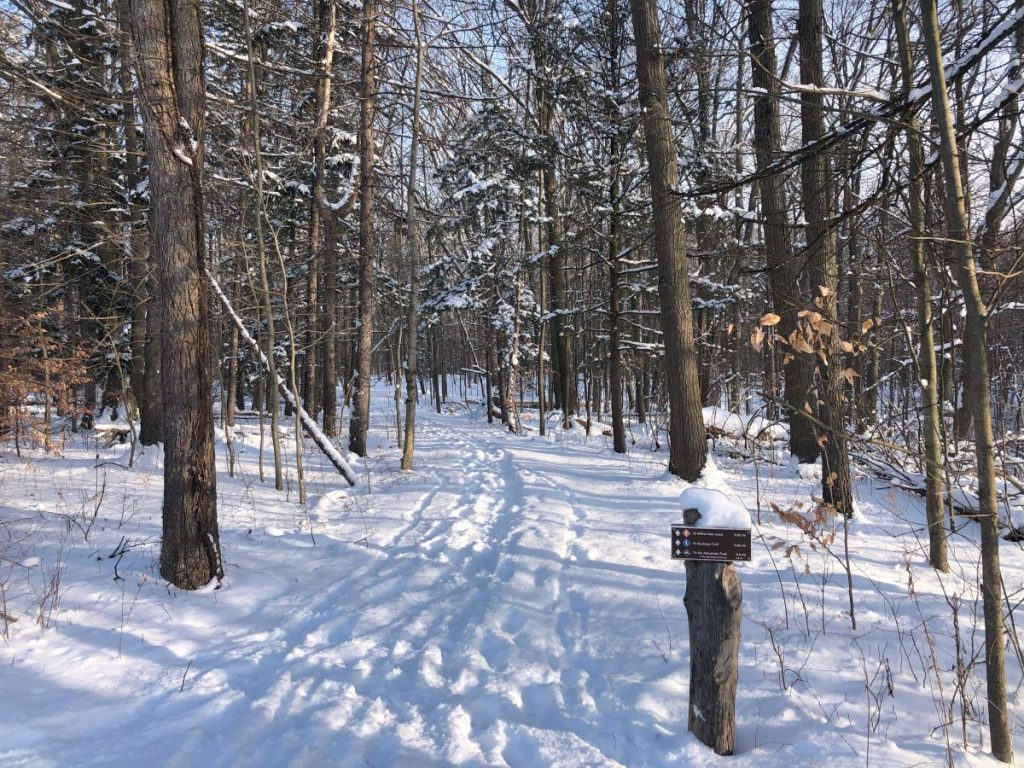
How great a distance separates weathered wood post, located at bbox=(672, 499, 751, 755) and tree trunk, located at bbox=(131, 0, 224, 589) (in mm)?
3999

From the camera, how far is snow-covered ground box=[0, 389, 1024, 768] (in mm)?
2654

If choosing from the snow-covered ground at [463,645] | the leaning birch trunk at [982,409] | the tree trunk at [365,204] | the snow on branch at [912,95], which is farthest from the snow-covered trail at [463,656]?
the tree trunk at [365,204]

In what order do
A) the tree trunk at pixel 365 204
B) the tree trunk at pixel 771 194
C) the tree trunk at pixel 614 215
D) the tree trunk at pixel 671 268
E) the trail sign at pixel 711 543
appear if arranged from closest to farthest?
the trail sign at pixel 711 543
the tree trunk at pixel 771 194
the tree trunk at pixel 671 268
the tree trunk at pixel 365 204
the tree trunk at pixel 614 215

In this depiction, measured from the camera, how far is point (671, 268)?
301 inches

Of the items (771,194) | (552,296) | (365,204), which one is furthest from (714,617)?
(552,296)

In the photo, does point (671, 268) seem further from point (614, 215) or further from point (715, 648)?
point (715, 648)

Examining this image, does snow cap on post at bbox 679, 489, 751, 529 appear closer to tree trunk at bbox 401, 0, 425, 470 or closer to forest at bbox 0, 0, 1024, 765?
forest at bbox 0, 0, 1024, 765

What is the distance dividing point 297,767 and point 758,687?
2.54m

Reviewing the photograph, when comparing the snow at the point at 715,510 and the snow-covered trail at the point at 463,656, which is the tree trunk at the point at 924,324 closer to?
the snow at the point at 715,510

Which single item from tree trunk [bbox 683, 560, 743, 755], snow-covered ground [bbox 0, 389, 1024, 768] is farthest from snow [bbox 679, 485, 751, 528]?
snow-covered ground [bbox 0, 389, 1024, 768]

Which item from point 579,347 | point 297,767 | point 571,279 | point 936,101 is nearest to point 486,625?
point 297,767

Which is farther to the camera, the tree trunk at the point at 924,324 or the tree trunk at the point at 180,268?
the tree trunk at the point at 180,268

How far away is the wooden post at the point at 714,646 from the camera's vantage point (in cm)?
249

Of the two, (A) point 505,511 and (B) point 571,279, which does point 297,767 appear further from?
(B) point 571,279
